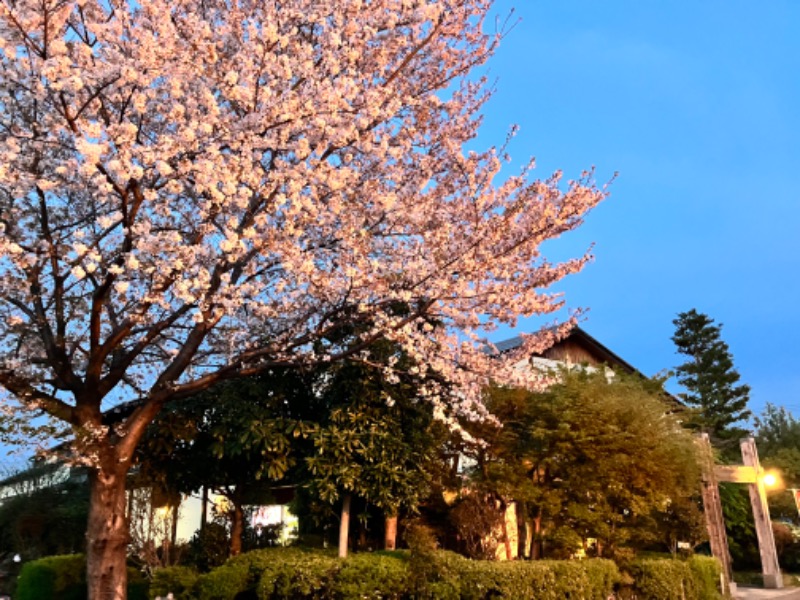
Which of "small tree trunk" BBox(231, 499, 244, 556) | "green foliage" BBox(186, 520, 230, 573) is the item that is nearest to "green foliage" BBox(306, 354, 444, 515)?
"small tree trunk" BBox(231, 499, 244, 556)

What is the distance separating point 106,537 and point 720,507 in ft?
41.3

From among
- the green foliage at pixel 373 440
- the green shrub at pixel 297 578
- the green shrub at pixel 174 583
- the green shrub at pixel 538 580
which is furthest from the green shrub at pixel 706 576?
the green shrub at pixel 174 583

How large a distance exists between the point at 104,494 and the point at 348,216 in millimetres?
4208

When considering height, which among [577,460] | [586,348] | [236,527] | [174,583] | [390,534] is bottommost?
[174,583]

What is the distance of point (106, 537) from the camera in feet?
22.5

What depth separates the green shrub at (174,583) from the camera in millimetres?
8078

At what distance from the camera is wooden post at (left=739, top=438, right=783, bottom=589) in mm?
14914

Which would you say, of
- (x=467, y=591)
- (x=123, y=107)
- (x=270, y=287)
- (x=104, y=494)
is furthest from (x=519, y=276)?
(x=104, y=494)

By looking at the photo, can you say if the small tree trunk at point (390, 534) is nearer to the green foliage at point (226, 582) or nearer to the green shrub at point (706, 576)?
the green foliage at point (226, 582)

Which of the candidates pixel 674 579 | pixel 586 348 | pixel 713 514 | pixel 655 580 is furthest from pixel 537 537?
pixel 586 348

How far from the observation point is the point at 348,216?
762 centimetres

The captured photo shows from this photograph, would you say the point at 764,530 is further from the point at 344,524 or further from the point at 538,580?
the point at 344,524

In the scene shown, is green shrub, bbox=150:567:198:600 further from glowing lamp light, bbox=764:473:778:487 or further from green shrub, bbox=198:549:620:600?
glowing lamp light, bbox=764:473:778:487

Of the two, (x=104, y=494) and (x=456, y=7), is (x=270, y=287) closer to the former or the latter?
(x=104, y=494)
